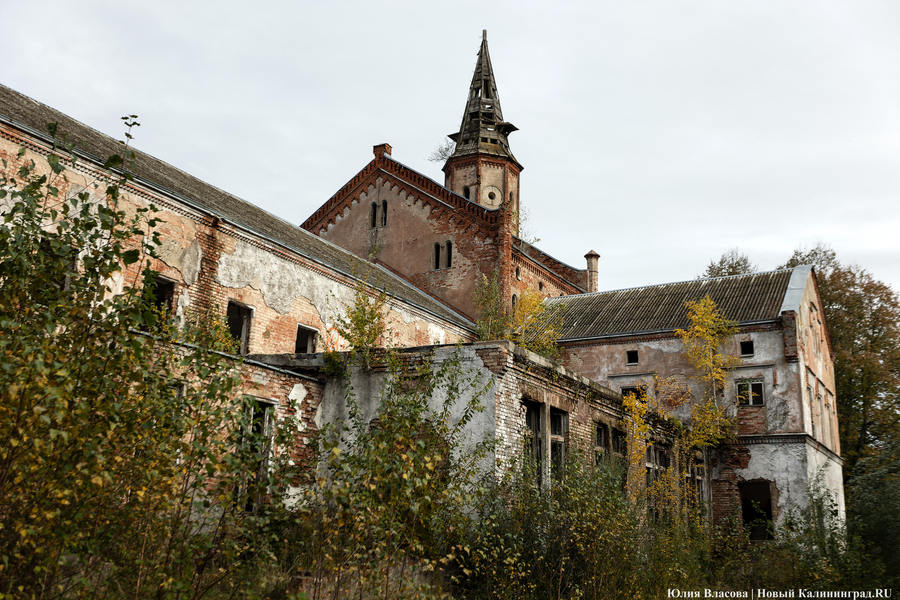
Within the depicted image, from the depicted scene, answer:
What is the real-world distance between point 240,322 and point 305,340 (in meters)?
1.83

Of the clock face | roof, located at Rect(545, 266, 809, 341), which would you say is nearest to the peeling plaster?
roof, located at Rect(545, 266, 809, 341)

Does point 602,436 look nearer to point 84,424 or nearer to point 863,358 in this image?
point 84,424

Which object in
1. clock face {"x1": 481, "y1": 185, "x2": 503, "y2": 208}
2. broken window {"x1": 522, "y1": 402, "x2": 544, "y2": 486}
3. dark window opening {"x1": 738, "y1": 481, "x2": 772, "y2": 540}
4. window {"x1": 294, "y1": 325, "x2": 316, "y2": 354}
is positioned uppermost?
clock face {"x1": 481, "y1": 185, "x2": 503, "y2": 208}

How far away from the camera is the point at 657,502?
15.1 meters

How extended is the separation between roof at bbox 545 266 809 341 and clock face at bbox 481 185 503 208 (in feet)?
18.3

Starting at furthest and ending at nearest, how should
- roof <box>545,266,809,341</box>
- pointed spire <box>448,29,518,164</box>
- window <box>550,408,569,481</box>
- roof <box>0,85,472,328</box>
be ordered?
pointed spire <box>448,29,518,164</box>, roof <box>545,266,809,341</box>, roof <box>0,85,472,328</box>, window <box>550,408,569,481</box>

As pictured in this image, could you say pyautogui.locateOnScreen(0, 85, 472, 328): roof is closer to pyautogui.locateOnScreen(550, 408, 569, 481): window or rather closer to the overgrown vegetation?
the overgrown vegetation

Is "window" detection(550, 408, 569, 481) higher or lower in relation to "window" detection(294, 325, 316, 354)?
lower

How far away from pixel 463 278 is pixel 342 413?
1431 cm

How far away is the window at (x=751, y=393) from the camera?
2255 cm

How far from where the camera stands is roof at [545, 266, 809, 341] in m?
24.0

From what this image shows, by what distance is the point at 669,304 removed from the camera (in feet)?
85.3

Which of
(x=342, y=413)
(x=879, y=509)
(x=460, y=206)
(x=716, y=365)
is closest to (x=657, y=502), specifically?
(x=879, y=509)

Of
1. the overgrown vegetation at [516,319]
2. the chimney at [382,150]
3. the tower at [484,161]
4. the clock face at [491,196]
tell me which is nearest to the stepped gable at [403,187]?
the chimney at [382,150]
